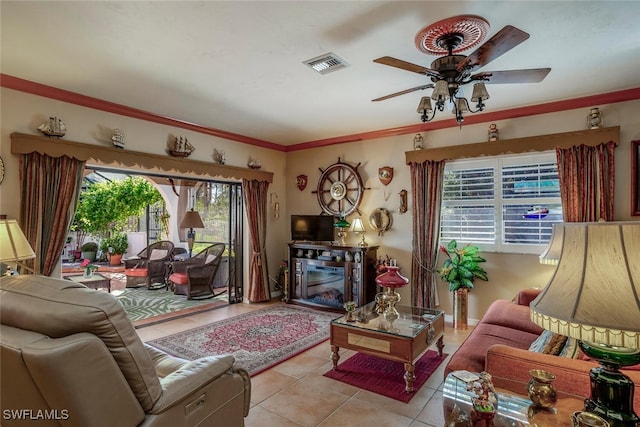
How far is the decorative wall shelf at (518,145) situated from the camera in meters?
3.62

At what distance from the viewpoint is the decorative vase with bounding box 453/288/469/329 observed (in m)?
4.25

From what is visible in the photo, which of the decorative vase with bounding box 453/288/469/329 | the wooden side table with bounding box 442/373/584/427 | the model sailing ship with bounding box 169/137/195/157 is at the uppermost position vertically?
the model sailing ship with bounding box 169/137/195/157

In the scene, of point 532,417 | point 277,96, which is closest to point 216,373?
point 532,417

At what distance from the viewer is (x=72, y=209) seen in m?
3.58

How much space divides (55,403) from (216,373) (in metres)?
0.71

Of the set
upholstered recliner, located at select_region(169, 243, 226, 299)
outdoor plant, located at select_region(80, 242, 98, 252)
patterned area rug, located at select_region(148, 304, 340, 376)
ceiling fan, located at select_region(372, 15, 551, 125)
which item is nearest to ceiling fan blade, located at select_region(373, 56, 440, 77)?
ceiling fan, located at select_region(372, 15, 551, 125)

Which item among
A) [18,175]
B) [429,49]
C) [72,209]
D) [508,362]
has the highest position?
[429,49]

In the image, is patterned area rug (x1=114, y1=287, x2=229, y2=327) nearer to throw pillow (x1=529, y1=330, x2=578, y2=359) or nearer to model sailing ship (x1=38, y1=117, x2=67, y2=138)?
model sailing ship (x1=38, y1=117, x2=67, y2=138)

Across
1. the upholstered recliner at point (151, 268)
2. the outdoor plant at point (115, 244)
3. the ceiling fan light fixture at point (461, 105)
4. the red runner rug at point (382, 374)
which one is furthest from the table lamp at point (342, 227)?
the outdoor plant at point (115, 244)

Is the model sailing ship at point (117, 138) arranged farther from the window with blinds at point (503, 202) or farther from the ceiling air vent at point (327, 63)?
the window with blinds at point (503, 202)

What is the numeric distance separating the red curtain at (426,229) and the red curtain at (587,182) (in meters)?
1.37

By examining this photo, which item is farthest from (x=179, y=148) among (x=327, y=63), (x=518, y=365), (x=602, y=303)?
(x=602, y=303)

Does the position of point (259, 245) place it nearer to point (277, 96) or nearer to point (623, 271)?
point (277, 96)

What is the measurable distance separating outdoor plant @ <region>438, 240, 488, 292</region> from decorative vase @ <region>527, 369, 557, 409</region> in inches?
106
